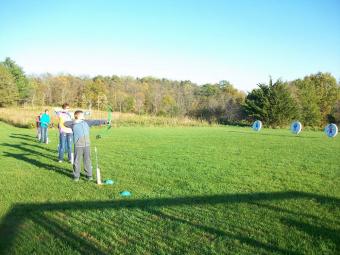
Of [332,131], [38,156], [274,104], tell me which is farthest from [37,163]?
[274,104]

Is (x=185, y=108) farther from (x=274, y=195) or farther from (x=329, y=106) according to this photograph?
(x=274, y=195)

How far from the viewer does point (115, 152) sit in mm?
17234

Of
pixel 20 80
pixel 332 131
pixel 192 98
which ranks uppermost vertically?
pixel 20 80

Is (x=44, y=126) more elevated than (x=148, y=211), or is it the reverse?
(x=44, y=126)

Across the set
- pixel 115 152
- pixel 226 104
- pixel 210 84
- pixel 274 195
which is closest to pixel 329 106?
pixel 226 104

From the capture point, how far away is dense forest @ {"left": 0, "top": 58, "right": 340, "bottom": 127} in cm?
5584

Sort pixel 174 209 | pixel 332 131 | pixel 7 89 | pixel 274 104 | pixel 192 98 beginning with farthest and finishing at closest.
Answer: pixel 192 98
pixel 7 89
pixel 274 104
pixel 332 131
pixel 174 209

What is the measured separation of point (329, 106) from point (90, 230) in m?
73.0

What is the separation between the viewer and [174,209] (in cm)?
759

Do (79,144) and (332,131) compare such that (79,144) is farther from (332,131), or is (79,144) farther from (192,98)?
(192,98)

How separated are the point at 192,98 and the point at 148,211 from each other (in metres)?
85.8

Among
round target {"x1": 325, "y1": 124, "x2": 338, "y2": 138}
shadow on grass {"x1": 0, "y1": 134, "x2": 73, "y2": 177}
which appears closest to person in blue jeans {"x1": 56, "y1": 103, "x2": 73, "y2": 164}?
shadow on grass {"x1": 0, "y1": 134, "x2": 73, "y2": 177}

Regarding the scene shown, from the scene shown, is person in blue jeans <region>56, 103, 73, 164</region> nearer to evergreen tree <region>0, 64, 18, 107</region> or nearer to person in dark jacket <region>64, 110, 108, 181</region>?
person in dark jacket <region>64, 110, 108, 181</region>

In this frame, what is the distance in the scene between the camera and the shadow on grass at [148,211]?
567cm
